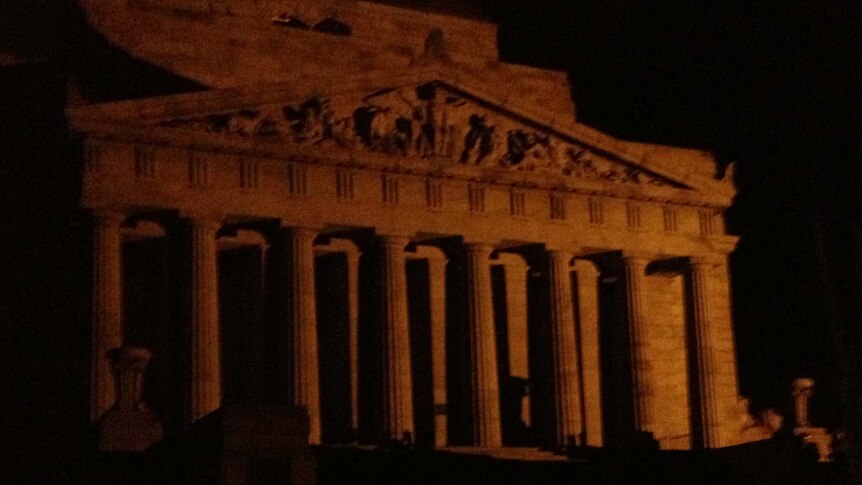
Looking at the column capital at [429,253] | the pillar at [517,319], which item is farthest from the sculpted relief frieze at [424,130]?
the pillar at [517,319]

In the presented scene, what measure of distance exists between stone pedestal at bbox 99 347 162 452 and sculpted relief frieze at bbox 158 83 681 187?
19.7 ft

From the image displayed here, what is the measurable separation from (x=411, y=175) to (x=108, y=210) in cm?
720

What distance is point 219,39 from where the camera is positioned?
1745 inches

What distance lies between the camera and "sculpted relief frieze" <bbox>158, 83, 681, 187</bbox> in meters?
37.2

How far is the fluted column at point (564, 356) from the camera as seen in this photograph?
3953 cm

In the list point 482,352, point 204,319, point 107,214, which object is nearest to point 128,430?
point 204,319

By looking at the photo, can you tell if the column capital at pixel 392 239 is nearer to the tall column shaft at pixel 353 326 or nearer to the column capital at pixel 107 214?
the tall column shaft at pixel 353 326

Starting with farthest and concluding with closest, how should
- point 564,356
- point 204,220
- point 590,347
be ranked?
point 590,347
point 564,356
point 204,220

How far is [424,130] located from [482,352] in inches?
207

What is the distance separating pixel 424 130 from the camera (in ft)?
127

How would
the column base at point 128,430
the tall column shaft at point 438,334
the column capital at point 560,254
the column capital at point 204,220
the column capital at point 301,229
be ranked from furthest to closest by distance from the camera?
the column capital at point 560,254, the tall column shaft at point 438,334, the column capital at point 301,229, the column capital at point 204,220, the column base at point 128,430

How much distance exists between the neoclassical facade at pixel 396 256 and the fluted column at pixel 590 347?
0.05 meters

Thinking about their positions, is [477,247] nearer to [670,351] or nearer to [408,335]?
[408,335]

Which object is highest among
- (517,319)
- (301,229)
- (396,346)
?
(301,229)
